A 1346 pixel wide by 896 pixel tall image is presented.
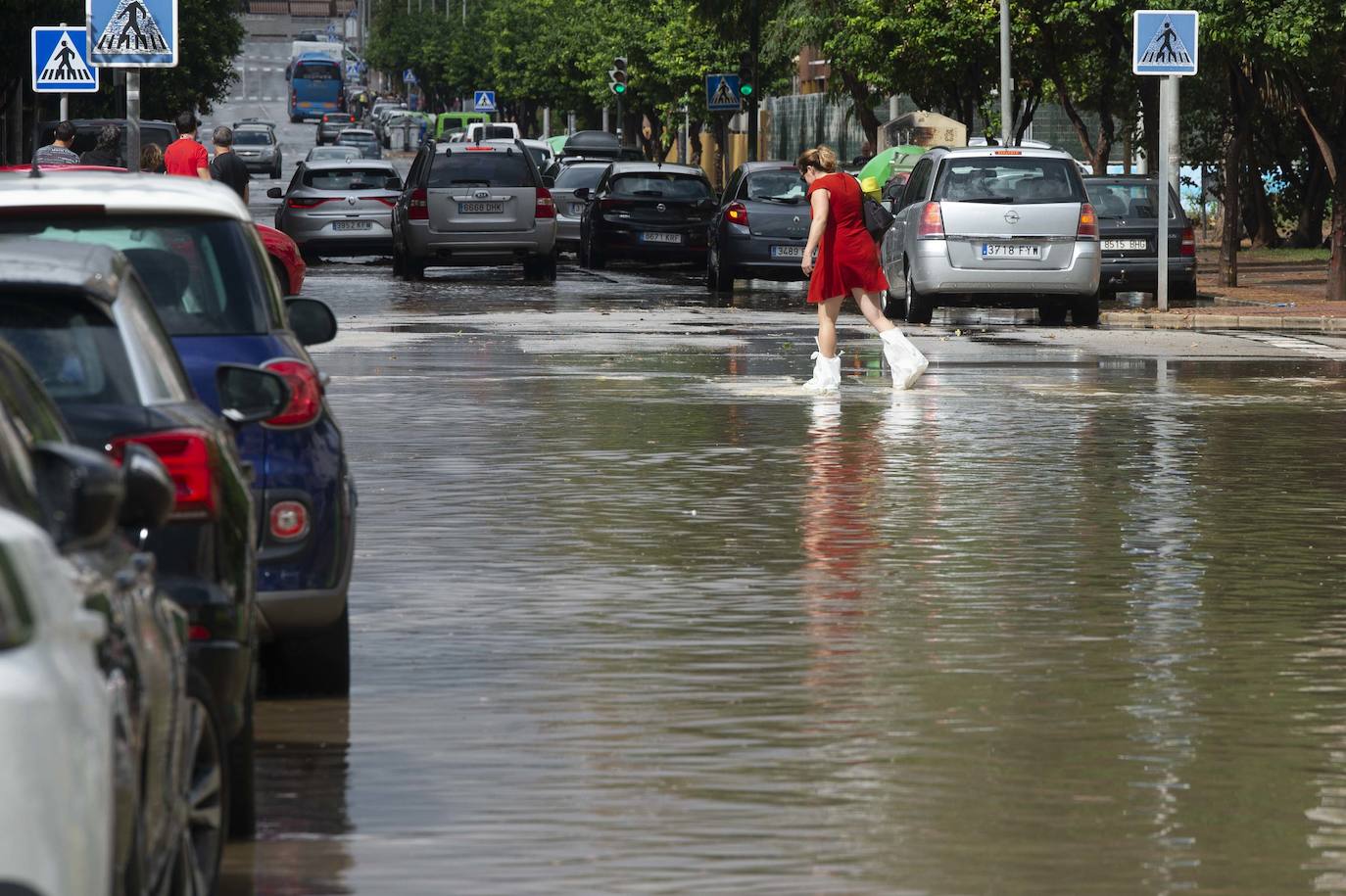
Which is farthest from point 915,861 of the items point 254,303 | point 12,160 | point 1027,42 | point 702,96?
point 702,96

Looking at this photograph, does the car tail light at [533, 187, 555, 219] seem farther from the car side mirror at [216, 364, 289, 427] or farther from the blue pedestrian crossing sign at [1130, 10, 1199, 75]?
the car side mirror at [216, 364, 289, 427]

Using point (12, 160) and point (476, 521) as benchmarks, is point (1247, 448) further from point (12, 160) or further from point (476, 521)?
point (12, 160)

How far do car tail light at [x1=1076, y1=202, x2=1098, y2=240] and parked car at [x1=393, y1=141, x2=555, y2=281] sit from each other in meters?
10.2

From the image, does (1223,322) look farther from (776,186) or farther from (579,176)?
(579,176)

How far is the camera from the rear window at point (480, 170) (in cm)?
3644

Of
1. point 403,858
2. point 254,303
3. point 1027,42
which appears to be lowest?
point 403,858

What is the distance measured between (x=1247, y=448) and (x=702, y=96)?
2226 inches

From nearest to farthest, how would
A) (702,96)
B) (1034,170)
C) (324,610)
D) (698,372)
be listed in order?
(324,610) → (698,372) → (1034,170) → (702,96)

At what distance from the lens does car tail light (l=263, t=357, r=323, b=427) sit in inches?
316

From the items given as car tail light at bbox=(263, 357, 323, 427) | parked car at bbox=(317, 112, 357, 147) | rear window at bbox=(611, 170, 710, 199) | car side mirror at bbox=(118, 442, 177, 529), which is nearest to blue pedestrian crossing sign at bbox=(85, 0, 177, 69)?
car tail light at bbox=(263, 357, 323, 427)

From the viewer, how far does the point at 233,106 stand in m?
157

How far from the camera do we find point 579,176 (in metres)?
44.0

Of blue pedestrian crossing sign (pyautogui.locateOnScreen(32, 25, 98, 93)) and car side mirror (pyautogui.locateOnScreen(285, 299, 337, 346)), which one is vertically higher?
blue pedestrian crossing sign (pyautogui.locateOnScreen(32, 25, 98, 93))

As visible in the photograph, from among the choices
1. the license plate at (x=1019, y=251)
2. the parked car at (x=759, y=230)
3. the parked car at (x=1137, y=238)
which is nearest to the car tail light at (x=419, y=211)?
the parked car at (x=759, y=230)
